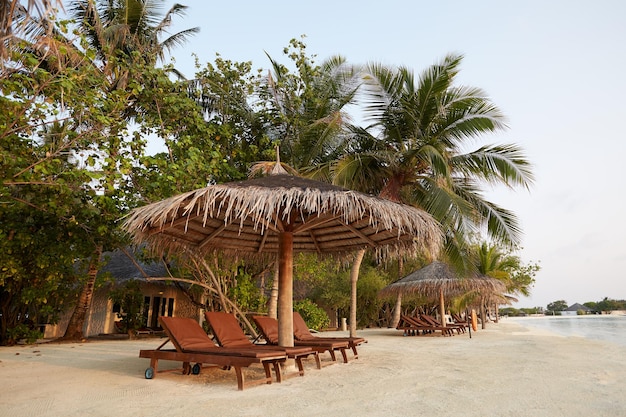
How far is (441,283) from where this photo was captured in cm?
1362

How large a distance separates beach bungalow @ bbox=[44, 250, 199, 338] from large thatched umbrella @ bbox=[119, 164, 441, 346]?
23.6 feet

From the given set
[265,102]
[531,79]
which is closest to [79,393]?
[265,102]

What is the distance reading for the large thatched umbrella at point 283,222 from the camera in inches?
182

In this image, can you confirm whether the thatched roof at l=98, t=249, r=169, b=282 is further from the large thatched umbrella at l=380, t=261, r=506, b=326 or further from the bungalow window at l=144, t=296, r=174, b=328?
the large thatched umbrella at l=380, t=261, r=506, b=326

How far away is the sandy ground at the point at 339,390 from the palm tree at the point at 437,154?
354cm

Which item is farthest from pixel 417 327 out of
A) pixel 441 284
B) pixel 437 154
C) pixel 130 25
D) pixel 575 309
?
pixel 575 309

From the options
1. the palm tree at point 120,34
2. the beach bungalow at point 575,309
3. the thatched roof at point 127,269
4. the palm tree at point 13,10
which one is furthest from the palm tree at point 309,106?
the beach bungalow at point 575,309

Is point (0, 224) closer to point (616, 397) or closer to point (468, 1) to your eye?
point (616, 397)

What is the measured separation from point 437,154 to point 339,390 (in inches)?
238

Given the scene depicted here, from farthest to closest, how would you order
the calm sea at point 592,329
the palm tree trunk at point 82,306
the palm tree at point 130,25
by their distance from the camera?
the calm sea at point 592,329 < the palm tree at point 130,25 < the palm tree trunk at point 82,306

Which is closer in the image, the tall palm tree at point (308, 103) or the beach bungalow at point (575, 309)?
the tall palm tree at point (308, 103)

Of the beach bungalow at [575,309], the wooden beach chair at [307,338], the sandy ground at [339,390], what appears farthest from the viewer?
the beach bungalow at [575,309]

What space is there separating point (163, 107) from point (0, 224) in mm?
4218

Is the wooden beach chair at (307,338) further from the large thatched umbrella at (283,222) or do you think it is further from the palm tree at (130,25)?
the palm tree at (130,25)
